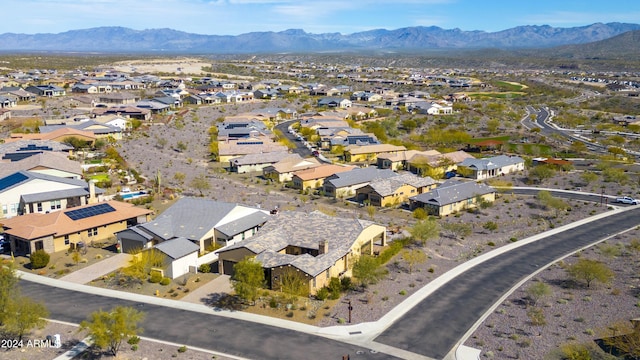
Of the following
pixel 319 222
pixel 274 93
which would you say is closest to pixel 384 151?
pixel 319 222

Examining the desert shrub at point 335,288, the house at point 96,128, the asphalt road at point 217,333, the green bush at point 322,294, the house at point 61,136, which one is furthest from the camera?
the house at point 96,128

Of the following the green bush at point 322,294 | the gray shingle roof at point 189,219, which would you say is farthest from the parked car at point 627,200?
the green bush at point 322,294

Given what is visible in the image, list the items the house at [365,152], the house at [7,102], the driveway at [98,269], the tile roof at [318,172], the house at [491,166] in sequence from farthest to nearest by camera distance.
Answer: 1. the house at [7,102]
2. the house at [365,152]
3. the house at [491,166]
4. the tile roof at [318,172]
5. the driveway at [98,269]

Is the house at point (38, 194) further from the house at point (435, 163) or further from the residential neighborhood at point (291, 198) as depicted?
the house at point (435, 163)

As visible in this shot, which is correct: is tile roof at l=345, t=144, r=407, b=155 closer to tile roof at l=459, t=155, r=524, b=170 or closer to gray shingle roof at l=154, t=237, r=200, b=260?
tile roof at l=459, t=155, r=524, b=170

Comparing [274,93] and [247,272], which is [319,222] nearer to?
[247,272]

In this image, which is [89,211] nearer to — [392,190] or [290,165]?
[290,165]
